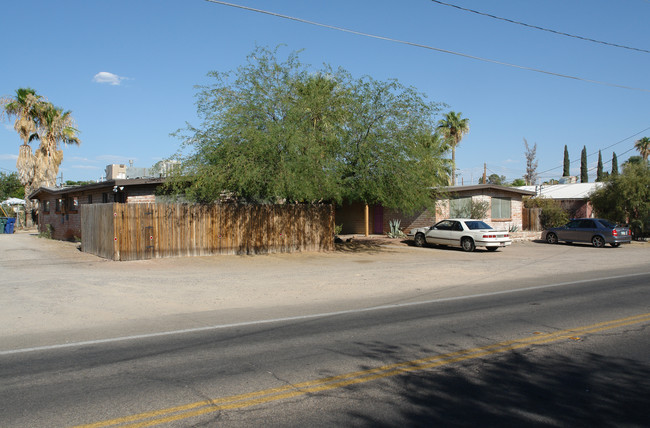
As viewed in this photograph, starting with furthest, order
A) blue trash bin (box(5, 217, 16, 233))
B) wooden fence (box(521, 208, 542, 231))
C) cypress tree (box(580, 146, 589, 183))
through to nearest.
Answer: cypress tree (box(580, 146, 589, 183)) < blue trash bin (box(5, 217, 16, 233)) < wooden fence (box(521, 208, 542, 231))

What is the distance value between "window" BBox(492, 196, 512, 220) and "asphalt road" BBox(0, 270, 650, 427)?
23697mm

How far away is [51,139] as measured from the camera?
117 ft

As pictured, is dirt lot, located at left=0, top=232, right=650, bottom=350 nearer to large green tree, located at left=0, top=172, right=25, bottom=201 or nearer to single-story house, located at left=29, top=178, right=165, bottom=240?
single-story house, located at left=29, top=178, right=165, bottom=240

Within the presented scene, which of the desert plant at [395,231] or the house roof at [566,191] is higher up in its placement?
the house roof at [566,191]

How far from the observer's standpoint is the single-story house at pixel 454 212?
3055cm

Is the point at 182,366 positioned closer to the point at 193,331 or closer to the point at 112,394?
the point at 112,394

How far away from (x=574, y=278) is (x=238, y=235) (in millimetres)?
11683

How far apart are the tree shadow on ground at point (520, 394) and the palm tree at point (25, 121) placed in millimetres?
36170

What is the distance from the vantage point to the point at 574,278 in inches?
552

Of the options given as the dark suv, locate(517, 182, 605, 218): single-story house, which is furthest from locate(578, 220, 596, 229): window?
locate(517, 182, 605, 218): single-story house

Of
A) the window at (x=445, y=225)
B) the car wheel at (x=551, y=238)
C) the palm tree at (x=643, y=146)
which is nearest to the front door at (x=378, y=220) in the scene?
the window at (x=445, y=225)

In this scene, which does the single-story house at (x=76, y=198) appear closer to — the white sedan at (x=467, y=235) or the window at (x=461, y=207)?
the white sedan at (x=467, y=235)

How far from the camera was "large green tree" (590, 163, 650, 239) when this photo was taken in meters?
28.9

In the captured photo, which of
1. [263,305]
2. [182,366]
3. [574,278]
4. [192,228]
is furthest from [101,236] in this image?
[574,278]
